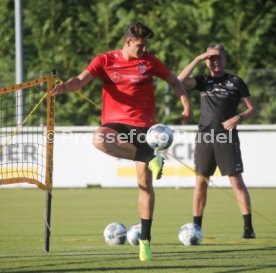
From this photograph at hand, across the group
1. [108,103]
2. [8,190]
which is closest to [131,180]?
[8,190]

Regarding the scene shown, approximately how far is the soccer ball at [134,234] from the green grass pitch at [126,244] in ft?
0.42

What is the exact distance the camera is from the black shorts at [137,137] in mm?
9023

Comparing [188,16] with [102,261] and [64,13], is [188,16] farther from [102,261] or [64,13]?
[102,261]

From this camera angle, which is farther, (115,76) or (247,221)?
(247,221)

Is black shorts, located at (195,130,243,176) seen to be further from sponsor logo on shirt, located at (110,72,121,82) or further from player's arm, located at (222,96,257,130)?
sponsor logo on shirt, located at (110,72,121,82)

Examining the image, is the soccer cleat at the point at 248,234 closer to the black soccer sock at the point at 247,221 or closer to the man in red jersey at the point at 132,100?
the black soccer sock at the point at 247,221

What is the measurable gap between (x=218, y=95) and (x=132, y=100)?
89.8 inches

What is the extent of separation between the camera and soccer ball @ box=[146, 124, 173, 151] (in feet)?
27.9

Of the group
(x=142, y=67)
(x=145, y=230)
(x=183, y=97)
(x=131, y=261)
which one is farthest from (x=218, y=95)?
(x=131, y=261)

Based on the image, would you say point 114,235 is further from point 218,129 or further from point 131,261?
point 218,129

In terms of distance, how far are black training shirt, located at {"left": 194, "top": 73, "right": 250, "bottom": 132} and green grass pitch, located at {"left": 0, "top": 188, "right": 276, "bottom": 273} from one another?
4.67 feet

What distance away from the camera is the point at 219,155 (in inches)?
441

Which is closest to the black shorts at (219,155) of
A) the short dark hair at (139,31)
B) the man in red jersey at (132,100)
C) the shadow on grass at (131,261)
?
the shadow on grass at (131,261)

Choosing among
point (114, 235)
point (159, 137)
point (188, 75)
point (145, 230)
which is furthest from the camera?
point (188, 75)
